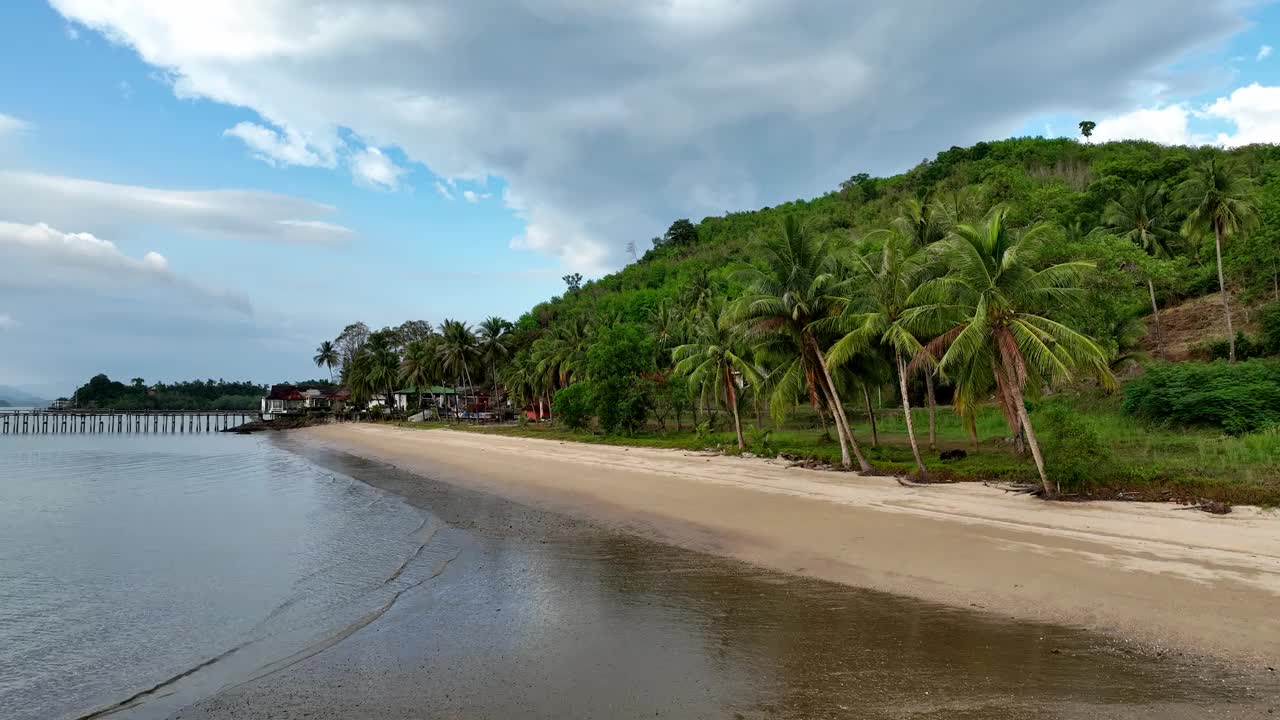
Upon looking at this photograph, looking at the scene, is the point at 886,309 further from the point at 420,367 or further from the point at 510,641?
the point at 420,367

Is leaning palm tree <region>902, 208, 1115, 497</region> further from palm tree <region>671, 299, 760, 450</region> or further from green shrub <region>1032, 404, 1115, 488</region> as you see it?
palm tree <region>671, 299, 760, 450</region>

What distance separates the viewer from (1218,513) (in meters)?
12.9

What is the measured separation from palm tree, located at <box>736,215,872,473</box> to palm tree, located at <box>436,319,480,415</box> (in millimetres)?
55367

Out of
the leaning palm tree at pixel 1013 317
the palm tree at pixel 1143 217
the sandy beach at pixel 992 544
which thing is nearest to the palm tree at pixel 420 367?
the sandy beach at pixel 992 544

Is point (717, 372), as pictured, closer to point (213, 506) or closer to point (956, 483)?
point (956, 483)

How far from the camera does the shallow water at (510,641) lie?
6.82 metres

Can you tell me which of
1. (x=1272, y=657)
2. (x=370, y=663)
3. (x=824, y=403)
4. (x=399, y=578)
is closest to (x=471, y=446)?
(x=824, y=403)

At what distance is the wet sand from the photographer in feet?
21.7

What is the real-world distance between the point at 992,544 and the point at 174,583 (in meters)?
15.6

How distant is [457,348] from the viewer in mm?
75000

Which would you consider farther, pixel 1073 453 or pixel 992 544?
pixel 1073 453

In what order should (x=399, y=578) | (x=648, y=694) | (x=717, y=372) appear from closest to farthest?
(x=648, y=694) → (x=399, y=578) → (x=717, y=372)

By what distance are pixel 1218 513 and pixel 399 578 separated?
1555 centimetres

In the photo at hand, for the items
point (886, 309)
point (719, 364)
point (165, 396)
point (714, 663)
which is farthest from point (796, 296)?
point (165, 396)
